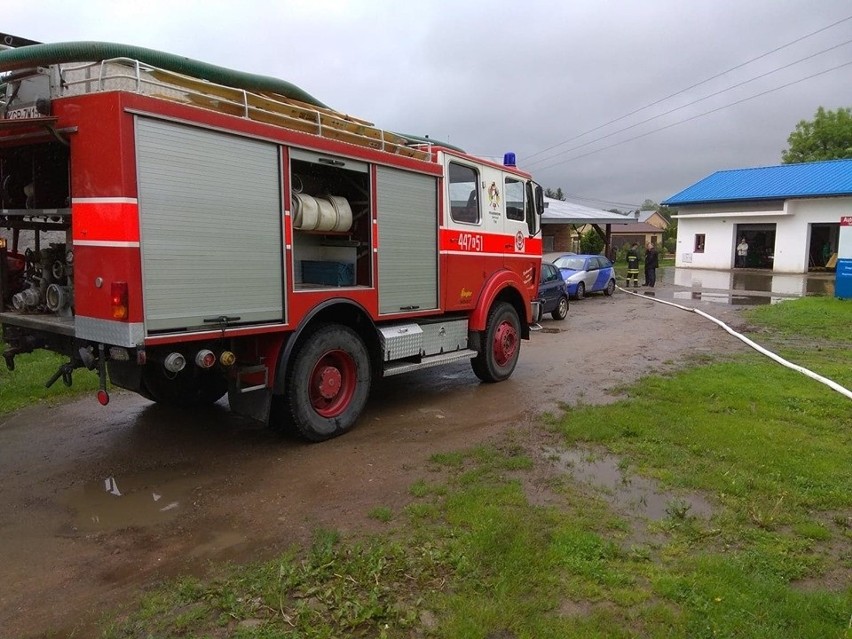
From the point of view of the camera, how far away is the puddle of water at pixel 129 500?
4520 millimetres

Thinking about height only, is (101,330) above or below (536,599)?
above

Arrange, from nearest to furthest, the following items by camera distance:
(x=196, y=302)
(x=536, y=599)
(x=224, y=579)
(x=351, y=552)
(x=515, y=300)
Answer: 1. (x=536, y=599)
2. (x=224, y=579)
3. (x=351, y=552)
4. (x=196, y=302)
5. (x=515, y=300)

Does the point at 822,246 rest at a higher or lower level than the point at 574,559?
higher

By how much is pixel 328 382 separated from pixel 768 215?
3679 centimetres

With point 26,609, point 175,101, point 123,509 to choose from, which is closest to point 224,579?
point 26,609

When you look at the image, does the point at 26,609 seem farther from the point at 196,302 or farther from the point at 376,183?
the point at 376,183

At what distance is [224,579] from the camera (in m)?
3.66

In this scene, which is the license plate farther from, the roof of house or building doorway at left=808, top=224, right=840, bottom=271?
building doorway at left=808, top=224, right=840, bottom=271

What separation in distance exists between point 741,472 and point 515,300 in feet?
14.7

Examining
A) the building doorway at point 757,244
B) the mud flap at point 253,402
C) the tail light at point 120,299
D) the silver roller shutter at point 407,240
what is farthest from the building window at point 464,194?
the building doorway at point 757,244

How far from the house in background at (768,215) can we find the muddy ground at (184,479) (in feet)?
106

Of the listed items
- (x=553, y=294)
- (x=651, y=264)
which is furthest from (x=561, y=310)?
(x=651, y=264)

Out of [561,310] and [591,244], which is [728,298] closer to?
[561,310]

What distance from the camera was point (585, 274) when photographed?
21.5m
